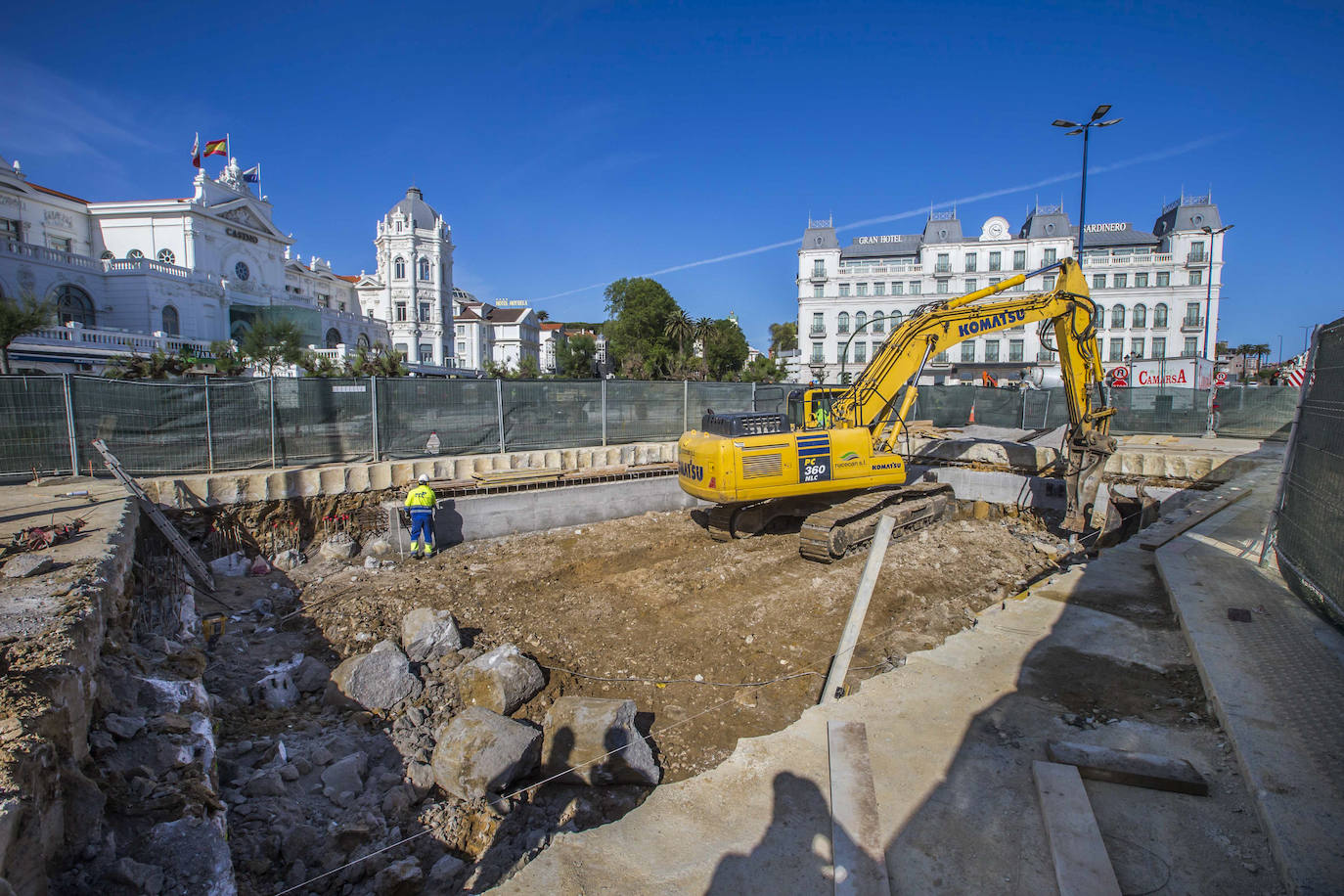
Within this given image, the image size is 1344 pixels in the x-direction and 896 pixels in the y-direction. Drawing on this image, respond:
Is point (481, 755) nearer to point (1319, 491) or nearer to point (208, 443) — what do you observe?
point (1319, 491)

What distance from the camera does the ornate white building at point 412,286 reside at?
56969 mm

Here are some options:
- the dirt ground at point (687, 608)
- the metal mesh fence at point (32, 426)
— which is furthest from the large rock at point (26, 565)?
the metal mesh fence at point (32, 426)

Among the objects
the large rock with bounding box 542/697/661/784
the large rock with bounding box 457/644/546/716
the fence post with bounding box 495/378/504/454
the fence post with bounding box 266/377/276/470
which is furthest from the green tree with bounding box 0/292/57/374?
the large rock with bounding box 542/697/661/784

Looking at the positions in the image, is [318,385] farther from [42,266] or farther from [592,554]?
[42,266]

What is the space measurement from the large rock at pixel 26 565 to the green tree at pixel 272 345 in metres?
22.6

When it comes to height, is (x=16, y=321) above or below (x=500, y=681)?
above

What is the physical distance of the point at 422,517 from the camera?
10.5 meters

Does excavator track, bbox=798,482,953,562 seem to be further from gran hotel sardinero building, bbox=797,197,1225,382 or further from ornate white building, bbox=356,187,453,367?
ornate white building, bbox=356,187,453,367

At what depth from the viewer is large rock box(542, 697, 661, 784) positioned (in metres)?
5.00

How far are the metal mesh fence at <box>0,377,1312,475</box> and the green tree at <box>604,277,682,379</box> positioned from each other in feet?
120

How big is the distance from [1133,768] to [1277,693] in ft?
4.39

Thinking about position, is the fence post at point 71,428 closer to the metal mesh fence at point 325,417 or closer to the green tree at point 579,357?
the metal mesh fence at point 325,417

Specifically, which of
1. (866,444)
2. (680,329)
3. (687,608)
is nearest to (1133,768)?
(687,608)

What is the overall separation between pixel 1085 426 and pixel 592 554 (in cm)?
877
